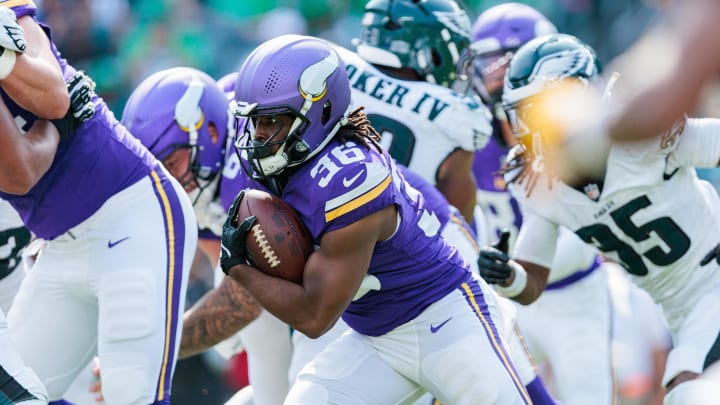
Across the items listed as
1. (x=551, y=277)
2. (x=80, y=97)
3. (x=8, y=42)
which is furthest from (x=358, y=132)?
(x=551, y=277)

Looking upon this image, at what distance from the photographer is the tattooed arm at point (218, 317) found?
500cm

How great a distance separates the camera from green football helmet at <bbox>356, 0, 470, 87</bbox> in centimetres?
533

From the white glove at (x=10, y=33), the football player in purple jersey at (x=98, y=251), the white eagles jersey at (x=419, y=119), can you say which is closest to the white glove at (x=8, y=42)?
Answer: the white glove at (x=10, y=33)

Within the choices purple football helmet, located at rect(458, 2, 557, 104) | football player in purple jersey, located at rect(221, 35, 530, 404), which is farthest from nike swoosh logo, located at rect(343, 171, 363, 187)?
purple football helmet, located at rect(458, 2, 557, 104)

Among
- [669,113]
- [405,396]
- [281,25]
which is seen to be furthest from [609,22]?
[669,113]

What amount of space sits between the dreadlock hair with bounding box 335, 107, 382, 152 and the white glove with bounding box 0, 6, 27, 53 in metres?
1.02

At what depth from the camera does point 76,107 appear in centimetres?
411

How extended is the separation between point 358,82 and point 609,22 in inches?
199

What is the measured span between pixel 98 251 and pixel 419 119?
5.16 feet

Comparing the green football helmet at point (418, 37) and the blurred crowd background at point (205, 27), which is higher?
the green football helmet at point (418, 37)

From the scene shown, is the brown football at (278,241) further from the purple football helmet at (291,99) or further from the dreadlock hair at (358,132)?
the dreadlock hair at (358,132)

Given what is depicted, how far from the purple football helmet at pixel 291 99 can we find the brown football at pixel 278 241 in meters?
0.12

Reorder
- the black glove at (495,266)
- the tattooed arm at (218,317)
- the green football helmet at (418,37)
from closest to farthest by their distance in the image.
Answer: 1. the black glove at (495,266)
2. the tattooed arm at (218,317)
3. the green football helmet at (418,37)

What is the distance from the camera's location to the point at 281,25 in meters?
9.54
